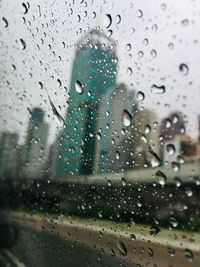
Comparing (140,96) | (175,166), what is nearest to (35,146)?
(140,96)

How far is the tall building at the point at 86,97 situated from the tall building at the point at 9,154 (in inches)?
14.1

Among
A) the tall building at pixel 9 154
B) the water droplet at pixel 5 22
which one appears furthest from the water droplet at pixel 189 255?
the water droplet at pixel 5 22

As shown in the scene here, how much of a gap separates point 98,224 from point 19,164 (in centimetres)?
55

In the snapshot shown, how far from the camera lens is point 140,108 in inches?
34.1

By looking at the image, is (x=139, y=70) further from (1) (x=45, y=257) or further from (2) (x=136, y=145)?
(1) (x=45, y=257)

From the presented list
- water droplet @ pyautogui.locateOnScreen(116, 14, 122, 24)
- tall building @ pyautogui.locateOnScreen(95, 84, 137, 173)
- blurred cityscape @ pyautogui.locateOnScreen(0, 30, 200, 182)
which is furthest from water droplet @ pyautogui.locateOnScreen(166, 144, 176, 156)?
water droplet @ pyautogui.locateOnScreen(116, 14, 122, 24)

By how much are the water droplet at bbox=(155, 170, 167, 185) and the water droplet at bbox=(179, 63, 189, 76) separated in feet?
0.67

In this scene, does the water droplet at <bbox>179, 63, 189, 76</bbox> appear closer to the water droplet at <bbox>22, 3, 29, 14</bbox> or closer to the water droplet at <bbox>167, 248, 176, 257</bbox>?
the water droplet at <bbox>167, 248, 176, 257</bbox>

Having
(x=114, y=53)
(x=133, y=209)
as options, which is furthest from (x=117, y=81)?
(x=133, y=209)

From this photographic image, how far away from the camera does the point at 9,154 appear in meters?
1.46

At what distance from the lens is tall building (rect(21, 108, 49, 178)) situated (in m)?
1.22

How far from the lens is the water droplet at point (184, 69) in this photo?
75 cm

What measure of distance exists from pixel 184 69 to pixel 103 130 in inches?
11.5

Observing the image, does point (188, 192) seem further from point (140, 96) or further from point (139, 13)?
point (139, 13)
